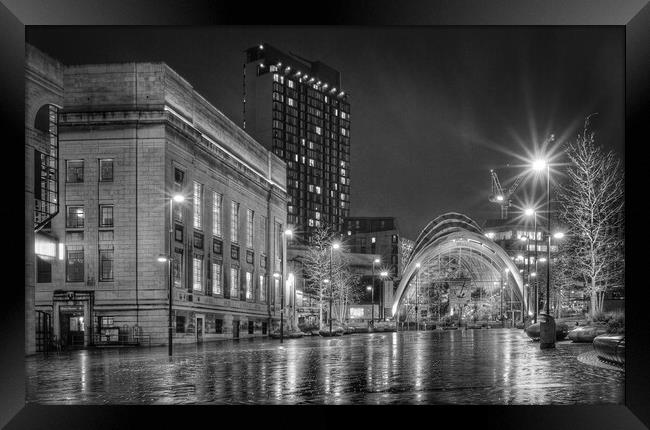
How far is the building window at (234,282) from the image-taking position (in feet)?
211

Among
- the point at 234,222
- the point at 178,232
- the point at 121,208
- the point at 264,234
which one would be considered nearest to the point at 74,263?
the point at 121,208

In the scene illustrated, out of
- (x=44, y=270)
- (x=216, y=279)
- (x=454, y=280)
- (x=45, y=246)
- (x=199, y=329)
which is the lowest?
(x=199, y=329)

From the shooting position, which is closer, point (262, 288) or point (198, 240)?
point (198, 240)

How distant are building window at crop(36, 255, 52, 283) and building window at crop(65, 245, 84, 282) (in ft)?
3.59

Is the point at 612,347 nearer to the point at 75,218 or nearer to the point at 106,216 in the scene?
the point at 106,216

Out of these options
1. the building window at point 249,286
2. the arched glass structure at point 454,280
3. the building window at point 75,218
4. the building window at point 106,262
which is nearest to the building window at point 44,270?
the building window at point 75,218

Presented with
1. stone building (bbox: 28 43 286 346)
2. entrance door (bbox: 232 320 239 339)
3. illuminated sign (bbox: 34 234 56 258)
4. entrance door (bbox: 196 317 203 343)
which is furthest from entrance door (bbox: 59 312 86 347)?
entrance door (bbox: 232 320 239 339)

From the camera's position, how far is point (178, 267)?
52.2 metres

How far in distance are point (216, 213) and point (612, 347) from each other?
137 feet

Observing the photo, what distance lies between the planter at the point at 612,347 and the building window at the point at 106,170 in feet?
105

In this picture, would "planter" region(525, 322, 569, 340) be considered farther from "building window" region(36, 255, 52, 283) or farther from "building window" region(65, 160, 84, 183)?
"building window" region(36, 255, 52, 283)

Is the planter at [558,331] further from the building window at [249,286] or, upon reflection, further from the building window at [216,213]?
the building window at [249,286]

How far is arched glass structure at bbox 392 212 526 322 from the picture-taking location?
134m
